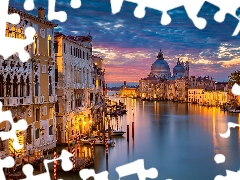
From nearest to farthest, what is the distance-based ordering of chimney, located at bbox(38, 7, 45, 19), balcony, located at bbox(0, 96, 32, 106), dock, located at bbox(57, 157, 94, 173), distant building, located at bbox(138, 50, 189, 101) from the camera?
balcony, located at bbox(0, 96, 32, 106) < dock, located at bbox(57, 157, 94, 173) < chimney, located at bbox(38, 7, 45, 19) < distant building, located at bbox(138, 50, 189, 101)

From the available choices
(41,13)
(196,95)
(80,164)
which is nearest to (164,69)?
(196,95)

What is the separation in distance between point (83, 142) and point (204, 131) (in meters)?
6.14

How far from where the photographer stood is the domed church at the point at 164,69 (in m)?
61.6

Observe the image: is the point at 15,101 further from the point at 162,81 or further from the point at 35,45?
the point at 162,81

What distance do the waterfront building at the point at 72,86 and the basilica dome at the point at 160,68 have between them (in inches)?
2049

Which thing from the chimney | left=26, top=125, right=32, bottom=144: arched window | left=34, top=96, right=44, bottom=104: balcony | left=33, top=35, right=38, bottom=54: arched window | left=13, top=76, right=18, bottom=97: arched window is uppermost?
the chimney

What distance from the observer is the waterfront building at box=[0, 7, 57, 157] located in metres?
6.95

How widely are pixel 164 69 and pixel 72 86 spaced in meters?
54.3

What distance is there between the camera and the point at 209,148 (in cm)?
1103

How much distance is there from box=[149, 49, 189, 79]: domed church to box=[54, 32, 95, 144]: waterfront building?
4992 cm

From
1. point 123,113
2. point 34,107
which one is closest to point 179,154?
point 34,107

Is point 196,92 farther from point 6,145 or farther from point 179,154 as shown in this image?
point 6,145

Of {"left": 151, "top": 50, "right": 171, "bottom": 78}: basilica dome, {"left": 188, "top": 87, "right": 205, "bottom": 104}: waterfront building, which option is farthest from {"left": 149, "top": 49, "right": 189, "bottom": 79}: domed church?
{"left": 188, "top": 87, "right": 205, "bottom": 104}: waterfront building

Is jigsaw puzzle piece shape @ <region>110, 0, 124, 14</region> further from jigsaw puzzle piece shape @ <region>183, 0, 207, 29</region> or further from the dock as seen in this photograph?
the dock
